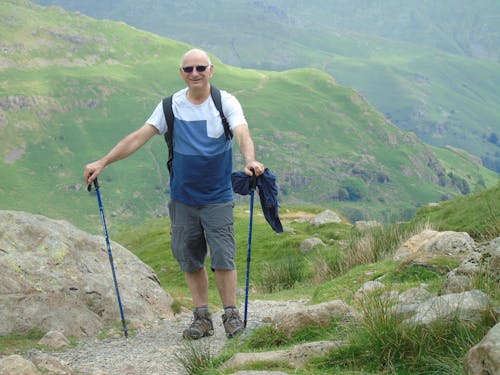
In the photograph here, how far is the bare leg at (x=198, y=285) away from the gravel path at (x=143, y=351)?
0.54 metres

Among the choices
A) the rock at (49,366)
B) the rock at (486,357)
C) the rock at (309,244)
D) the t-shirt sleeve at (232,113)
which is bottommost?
the rock at (309,244)

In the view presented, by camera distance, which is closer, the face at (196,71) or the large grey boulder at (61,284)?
the face at (196,71)

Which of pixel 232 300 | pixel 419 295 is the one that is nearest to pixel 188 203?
pixel 232 300

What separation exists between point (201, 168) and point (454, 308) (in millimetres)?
3728

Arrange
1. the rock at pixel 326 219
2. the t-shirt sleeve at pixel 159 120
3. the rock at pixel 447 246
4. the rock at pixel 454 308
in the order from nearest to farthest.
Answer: the rock at pixel 454 308
the t-shirt sleeve at pixel 159 120
the rock at pixel 447 246
the rock at pixel 326 219

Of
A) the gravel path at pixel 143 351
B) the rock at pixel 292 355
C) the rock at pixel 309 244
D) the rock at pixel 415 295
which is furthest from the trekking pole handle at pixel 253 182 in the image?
the rock at pixel 309 244

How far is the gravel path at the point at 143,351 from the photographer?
798 centimetres

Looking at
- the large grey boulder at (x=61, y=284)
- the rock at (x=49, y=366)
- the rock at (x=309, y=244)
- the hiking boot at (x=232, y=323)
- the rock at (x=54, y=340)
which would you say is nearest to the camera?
the rock at (x=49, y=366)

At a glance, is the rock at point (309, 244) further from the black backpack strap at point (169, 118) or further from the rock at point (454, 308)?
the rock at point (454, 308)

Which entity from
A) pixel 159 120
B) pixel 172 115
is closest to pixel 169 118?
pixel 172 115

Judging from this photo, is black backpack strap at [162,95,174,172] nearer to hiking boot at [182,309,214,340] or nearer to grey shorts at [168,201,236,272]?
grey shorts at [168,201,236,272]

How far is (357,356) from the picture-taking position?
246 inches

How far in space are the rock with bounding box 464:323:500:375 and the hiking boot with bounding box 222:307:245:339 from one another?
4496mm

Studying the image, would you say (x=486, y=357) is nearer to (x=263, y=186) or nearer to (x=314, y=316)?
(x=314, y=316)
